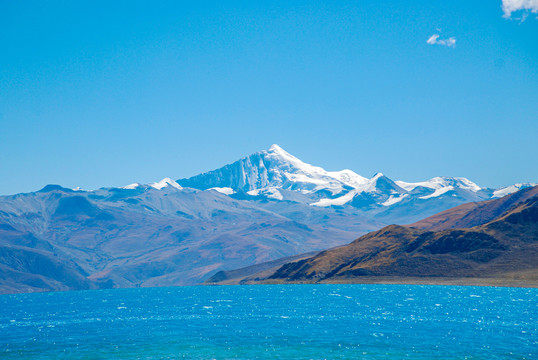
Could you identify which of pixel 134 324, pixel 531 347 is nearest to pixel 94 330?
pixel 134 324

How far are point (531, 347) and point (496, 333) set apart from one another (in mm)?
16911

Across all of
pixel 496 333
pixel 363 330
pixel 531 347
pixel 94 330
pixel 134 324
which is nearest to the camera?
pixel 531 347

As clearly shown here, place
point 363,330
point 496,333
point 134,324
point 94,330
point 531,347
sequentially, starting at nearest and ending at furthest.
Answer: point 531,347 → point 496,333 → point 363,330 → point 94,330 → point 134,324

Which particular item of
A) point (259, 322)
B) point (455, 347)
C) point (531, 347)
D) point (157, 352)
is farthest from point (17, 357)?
point (531, 347)

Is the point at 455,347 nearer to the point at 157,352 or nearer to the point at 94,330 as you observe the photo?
the point at 157,352

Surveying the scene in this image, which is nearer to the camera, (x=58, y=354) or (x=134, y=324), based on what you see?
(x=58, y=354)

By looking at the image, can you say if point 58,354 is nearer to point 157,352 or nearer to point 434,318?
point 157,352

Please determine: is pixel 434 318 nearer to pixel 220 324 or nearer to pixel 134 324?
pixel 220 324

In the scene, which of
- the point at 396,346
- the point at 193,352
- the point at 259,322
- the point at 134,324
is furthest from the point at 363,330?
the point at 134,324

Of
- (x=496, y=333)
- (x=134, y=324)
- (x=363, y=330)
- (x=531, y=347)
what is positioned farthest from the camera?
(x=134, y=324)

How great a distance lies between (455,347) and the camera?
91.0 m

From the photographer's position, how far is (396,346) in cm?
9294

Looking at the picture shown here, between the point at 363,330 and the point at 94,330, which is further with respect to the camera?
the point at 94,330

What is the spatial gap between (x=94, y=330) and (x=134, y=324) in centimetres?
1250
